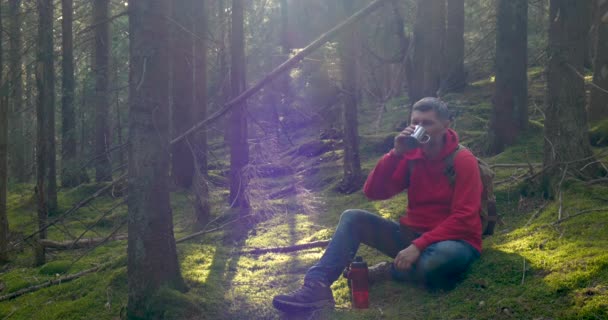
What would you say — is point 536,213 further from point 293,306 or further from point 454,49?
point 454,49

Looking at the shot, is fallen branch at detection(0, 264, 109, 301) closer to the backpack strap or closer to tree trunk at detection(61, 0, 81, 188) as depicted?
the backpack strap

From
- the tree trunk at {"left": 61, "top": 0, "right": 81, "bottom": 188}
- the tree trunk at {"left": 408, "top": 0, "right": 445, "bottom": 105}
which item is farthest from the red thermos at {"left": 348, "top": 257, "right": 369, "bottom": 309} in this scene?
the tree trunk at {"left": 61, "top": 0, "right": 81, "bottom": 188}

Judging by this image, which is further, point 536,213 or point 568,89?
point 568,89

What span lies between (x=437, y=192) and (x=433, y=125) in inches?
23.0

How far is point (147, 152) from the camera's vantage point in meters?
5.19

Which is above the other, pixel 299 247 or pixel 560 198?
pixel 560 198

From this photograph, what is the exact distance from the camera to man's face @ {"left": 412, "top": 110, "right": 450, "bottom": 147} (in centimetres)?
506

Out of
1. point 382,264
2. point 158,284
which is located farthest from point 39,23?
point 382,264

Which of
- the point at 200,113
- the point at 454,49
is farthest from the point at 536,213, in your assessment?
the point at 454,49

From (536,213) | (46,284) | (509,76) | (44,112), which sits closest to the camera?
(536,213)

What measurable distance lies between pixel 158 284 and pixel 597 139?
25.0ft

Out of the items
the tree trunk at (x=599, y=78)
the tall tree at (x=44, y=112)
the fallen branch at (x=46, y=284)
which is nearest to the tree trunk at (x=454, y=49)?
the tree trunk at (x=599, y=78)

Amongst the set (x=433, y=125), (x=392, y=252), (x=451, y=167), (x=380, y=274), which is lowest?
(x=380, y=274)

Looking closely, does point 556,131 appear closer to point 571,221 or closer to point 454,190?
point 571,221
